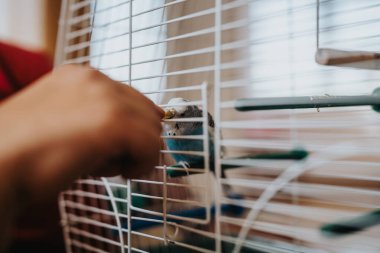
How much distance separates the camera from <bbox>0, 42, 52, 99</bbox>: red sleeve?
111cm

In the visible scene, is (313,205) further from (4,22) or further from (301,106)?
(4,22)

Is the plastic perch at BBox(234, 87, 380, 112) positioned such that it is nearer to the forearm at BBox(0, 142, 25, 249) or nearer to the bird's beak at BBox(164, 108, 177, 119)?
the bird's beak at BBox(164, 108, 177, 119)

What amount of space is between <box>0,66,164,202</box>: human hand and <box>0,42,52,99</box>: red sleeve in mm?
966

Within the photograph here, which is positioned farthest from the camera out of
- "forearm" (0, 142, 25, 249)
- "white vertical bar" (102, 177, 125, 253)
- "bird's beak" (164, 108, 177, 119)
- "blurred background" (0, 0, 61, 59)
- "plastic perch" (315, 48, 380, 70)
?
"blurred background" (0, 0, 61, 59)

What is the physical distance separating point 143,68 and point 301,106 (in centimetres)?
29

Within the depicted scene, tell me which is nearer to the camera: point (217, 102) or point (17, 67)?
point (217, 102)

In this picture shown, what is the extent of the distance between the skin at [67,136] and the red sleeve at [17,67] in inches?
38.2

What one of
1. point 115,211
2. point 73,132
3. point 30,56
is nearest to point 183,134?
point 115,211

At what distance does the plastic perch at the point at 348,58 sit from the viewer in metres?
0.38

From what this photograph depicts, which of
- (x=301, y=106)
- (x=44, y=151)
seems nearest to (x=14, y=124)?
(x=44, y=151)

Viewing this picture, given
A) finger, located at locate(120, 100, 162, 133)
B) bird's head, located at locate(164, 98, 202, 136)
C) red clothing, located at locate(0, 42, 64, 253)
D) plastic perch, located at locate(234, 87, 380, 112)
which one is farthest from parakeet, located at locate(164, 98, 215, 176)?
red clothing, located at locate(0, 42, 64, 253)

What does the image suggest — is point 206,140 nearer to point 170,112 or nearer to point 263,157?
point 170,112

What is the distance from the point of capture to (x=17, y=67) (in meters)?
1.16

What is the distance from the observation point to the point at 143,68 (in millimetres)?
594
